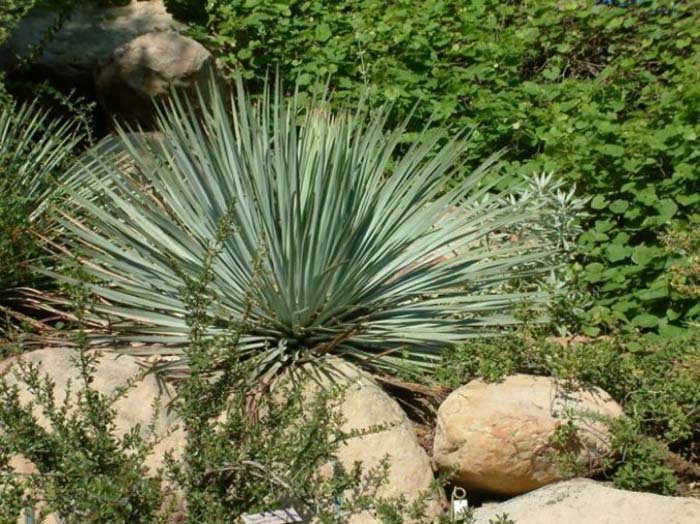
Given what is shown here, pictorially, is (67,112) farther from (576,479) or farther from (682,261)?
(576,479)

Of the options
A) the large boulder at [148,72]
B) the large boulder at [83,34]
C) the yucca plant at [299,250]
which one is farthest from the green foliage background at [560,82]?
the yucca plant at [299,250]

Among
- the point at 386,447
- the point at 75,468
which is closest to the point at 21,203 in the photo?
the point at 386,447

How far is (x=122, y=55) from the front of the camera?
8.38 meters

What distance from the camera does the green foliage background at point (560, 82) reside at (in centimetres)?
667

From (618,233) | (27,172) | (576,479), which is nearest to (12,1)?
(27,172)

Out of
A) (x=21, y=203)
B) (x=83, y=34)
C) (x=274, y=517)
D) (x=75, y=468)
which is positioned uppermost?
(x=75, y=468)

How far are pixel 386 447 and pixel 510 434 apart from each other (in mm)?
511

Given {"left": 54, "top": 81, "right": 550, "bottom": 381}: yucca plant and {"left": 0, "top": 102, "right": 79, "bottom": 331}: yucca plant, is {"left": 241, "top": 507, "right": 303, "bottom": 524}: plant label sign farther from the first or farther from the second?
{"left": 0, "top": 102, "right": 79, "bottom": 331}: yucca plant

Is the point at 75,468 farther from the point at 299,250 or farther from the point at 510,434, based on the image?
the point at 299,250

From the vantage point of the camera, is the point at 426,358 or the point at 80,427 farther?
the point at 426,358

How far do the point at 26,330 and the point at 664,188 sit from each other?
374cm

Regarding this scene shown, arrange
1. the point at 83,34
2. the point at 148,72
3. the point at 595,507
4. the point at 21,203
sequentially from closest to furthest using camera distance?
1. the point at 595,507
2. the point at 21,203
3. the point at 148,72
4. the point at 83,34

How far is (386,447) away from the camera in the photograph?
465cm

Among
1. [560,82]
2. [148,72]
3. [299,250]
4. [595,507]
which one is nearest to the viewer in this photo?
[595,507]
